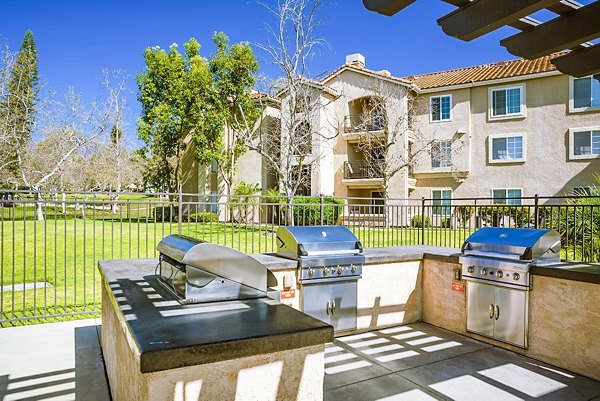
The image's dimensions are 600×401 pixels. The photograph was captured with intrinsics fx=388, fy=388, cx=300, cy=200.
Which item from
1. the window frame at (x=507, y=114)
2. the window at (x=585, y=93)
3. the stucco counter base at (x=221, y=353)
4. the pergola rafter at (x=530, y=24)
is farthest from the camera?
the window frame at (x=507, y=114)

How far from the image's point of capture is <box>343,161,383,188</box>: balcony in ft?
65.9

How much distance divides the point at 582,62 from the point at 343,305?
3.36 metres

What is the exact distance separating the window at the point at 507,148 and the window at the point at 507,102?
3.52 ft

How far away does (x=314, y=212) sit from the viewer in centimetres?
966

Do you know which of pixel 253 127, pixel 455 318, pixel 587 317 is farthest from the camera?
pixel 253 127

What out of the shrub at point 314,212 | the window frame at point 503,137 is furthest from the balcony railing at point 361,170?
the window frame at point 503,137

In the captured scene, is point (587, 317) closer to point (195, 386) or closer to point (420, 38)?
point (195, 386)

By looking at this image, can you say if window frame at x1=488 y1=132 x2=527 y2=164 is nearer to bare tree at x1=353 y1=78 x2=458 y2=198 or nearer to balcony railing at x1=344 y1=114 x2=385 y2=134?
bare tree at x1=353 y1=78 x2=458 y2=198

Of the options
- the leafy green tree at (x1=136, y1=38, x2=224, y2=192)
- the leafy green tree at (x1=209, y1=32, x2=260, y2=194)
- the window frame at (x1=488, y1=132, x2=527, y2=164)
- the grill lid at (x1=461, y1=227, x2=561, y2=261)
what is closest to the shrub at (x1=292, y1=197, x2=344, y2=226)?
the grill lid at (x1=461, y1=227, x2=561, y2=261)

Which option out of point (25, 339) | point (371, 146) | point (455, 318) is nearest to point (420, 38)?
point (371, 146)

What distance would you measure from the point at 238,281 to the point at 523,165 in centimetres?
2012

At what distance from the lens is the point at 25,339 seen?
4.24 meters

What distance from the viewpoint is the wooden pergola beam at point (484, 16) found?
2.38 m

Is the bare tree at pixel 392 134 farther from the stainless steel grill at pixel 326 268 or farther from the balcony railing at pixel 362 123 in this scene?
the stainless steel grill at pixel 326 268
